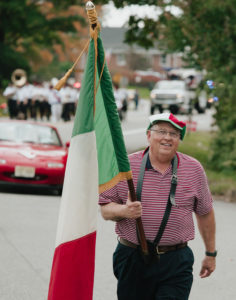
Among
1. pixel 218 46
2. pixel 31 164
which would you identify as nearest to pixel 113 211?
pixel 31 164

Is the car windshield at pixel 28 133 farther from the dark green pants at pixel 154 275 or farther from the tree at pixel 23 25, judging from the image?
the tree at pixel 23 25

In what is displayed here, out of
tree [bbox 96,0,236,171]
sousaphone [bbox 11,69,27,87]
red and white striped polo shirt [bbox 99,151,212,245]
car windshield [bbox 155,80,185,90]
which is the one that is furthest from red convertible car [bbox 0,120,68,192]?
car windshield [bbox 155,80,185,90]

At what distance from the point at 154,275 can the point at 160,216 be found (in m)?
0.38

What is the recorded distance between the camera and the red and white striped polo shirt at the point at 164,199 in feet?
13.8

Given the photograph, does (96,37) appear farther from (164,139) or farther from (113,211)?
(113,211)

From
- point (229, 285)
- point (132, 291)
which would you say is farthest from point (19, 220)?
point (132, 291)

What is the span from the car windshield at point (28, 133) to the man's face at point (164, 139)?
9.52 meters

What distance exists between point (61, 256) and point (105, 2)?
12.7 meters

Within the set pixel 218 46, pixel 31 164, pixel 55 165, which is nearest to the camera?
pixel 31 164

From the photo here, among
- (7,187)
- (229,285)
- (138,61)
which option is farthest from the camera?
(138,61)

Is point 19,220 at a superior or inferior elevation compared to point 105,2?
inferior

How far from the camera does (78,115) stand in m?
4.20

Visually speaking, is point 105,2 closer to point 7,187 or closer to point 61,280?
point 7,187

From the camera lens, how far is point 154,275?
4.27 meters
